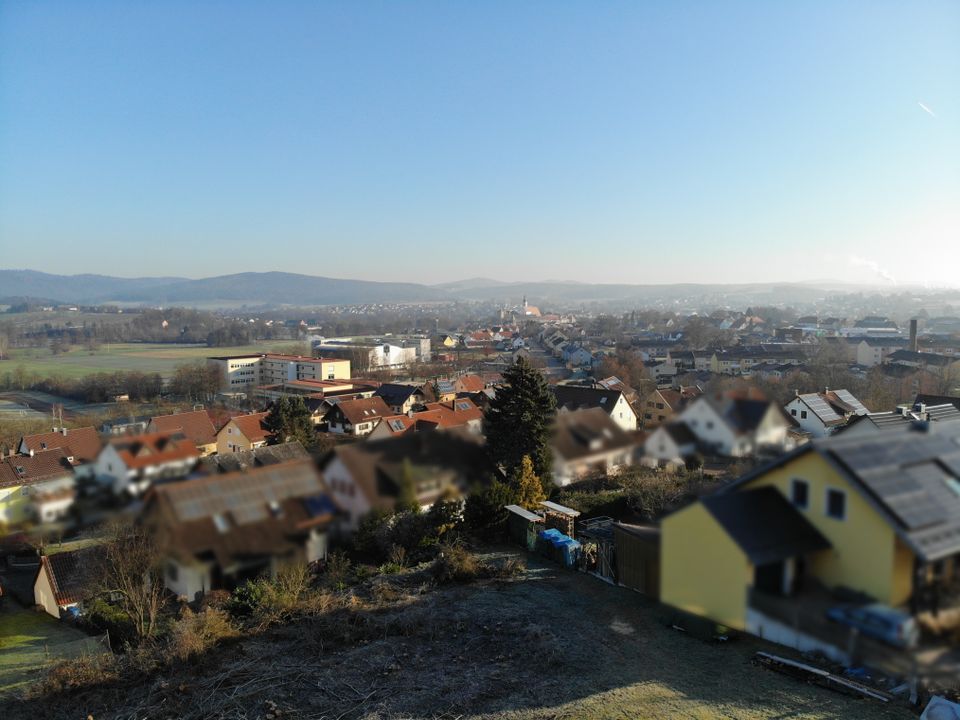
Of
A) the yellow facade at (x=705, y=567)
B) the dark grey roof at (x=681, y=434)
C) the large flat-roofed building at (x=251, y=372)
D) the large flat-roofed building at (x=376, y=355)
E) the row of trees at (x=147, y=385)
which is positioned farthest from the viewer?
the large flat-roofed building at (x=376, y=355)

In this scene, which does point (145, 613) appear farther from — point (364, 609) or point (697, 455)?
point (697, 455)

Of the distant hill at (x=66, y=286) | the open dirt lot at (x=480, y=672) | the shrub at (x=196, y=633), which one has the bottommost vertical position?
the open dirt lot at (x=480, y=672)

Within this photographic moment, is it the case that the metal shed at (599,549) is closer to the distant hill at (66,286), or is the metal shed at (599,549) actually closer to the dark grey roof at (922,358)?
the dark grey roof at (922,358)

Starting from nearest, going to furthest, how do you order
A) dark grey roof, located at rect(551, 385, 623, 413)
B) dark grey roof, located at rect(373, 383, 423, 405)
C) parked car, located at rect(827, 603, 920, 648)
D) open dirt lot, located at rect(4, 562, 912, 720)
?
parked car, located at rect(827, 603, 920, 648), dark grey roof, located at rect(551, 385, 623, 413), open dirt lot, located at rect(4, 562, 912, 720), dark grey roof, located at rect(373, 383, 423, 405)

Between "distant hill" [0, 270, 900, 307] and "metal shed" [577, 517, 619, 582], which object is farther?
"distant hill" [0, 270, 900, 307]

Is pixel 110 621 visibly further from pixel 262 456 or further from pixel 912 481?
pixel 912 481

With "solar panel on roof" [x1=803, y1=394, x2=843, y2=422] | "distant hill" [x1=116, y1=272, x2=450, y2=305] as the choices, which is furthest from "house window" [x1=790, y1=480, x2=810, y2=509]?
"distant hill" [x1=116, y1=272, x2=450, y2=305]

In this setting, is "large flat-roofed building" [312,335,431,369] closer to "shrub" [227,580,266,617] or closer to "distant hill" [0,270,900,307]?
"distant hill" [0,270,900,307]

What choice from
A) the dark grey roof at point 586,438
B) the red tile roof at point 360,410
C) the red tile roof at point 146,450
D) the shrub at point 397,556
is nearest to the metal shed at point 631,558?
the shrub at point 397,556

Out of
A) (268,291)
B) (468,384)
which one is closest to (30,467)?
(468,384)
